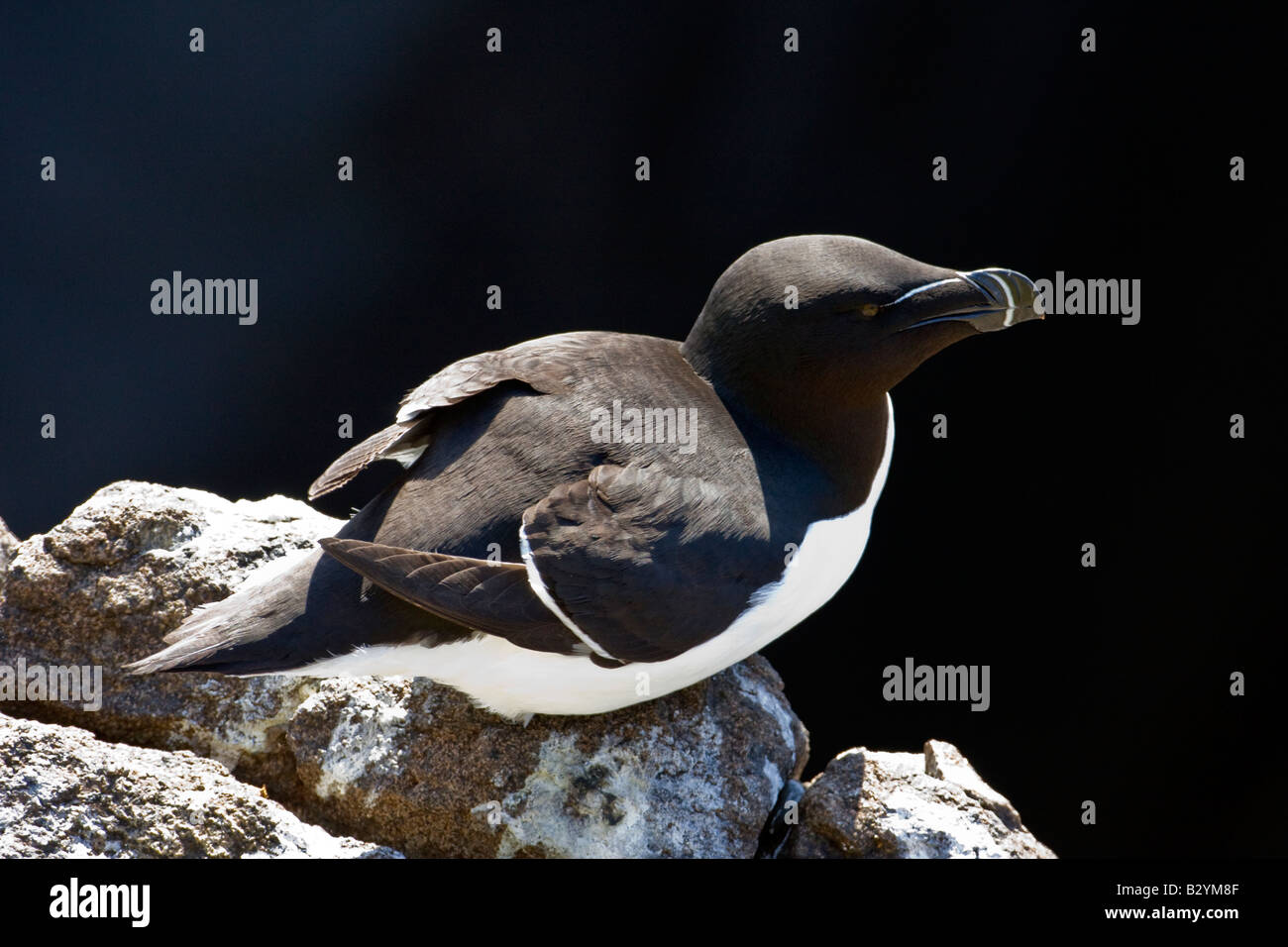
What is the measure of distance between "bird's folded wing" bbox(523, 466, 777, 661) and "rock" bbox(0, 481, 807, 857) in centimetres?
46

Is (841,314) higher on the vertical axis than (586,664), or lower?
higher

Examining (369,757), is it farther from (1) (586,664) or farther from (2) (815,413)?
(2) (815,413)

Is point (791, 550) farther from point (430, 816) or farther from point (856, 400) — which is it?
point (430, 816)

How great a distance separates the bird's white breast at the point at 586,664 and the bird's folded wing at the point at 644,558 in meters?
0.08

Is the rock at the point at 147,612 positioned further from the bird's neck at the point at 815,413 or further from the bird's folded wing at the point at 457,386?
the bird's neck at the point at 815,413

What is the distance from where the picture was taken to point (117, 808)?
Result: 3254 millimetres

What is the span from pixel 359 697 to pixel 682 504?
115cm

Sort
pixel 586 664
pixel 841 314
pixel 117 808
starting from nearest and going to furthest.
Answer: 1. pixel 117 808
2. pixel 586 664
3. pixel 841 314

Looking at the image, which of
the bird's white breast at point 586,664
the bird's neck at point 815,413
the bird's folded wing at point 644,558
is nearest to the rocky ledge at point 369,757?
the bird's white breast at point 586,664

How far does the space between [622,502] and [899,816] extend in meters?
1.14

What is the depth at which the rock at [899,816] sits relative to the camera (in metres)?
3.55

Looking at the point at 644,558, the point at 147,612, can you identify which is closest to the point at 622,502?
the point at 644,558

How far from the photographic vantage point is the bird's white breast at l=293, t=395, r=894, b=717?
11.4 feet

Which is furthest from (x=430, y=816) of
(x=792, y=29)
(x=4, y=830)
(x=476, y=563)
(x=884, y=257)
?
(x=792, y=29)
